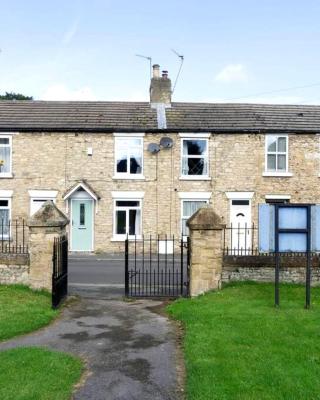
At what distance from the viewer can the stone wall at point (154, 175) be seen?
23094mm

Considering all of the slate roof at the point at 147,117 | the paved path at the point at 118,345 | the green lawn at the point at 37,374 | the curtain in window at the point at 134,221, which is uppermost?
the slate roof at the point at 147,117

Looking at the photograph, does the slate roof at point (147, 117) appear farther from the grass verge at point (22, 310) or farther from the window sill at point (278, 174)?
the grass verge at point (22, 310)

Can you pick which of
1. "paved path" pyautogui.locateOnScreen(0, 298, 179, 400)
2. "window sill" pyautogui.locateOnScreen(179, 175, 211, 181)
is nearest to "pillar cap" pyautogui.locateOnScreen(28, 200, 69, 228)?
"paved path" pyautogui.locateOnScreen(0, 298, 179, 400)

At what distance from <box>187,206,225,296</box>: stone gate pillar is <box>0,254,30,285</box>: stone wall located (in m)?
3.95

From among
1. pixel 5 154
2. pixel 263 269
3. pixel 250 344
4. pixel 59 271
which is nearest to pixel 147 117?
pixel 5 154

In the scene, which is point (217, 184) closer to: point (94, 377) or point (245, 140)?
point (245, 140)

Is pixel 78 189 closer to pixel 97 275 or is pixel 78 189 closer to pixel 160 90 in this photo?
pixel 160 90

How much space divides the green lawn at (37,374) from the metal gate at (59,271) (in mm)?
3062

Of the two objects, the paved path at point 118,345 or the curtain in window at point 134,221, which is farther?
the curtain in window at point 134,221

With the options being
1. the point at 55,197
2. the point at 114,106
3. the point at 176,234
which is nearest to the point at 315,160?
the point at 176,234

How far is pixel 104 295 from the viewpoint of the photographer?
1206 cm

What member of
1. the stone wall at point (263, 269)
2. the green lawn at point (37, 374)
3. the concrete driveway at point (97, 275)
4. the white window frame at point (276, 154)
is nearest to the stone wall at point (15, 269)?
the concrete driveway at point (97, 275)

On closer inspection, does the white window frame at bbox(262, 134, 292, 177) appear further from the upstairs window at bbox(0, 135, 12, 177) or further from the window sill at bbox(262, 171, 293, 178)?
the upstairs window at bbox(0, 135, 12, 177)

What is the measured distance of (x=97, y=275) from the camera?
15375 millimetres
